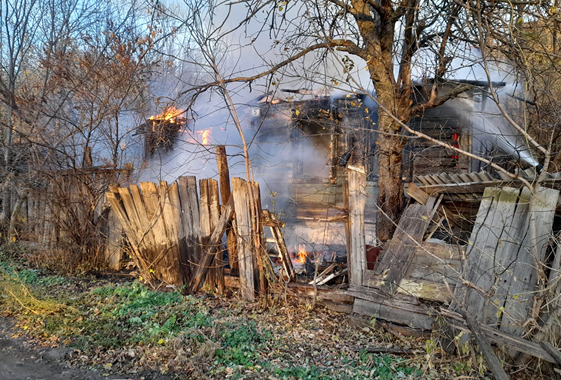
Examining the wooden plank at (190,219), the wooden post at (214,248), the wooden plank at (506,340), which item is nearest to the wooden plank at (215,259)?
the wooden post at (214,248)

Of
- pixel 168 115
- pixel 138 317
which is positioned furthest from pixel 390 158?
pixel 138 317

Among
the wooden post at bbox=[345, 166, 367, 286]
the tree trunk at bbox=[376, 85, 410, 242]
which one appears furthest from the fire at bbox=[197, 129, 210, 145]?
the wooden post at bbox=[345, 166, 367, 286]

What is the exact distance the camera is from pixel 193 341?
5043mm

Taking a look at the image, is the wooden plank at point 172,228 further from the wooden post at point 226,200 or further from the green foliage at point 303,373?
the green foliage at point 303,373

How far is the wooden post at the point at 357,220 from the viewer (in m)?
6.24

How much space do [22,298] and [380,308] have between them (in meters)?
5.31

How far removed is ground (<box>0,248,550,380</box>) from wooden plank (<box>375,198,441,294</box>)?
2.27ft

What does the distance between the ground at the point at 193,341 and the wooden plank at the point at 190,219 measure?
25.6 inches

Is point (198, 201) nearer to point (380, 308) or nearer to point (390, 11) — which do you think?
point (380, 308)

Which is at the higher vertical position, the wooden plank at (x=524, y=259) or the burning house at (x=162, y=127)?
the burning house at (x=162, y=127)

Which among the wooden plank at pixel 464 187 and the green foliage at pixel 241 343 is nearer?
the green foliage at pixel 241 343

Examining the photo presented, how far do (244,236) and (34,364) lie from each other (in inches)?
127

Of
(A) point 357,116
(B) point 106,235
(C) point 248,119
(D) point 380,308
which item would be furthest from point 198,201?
(C) point 248,119

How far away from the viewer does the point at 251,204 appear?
6.62 m
